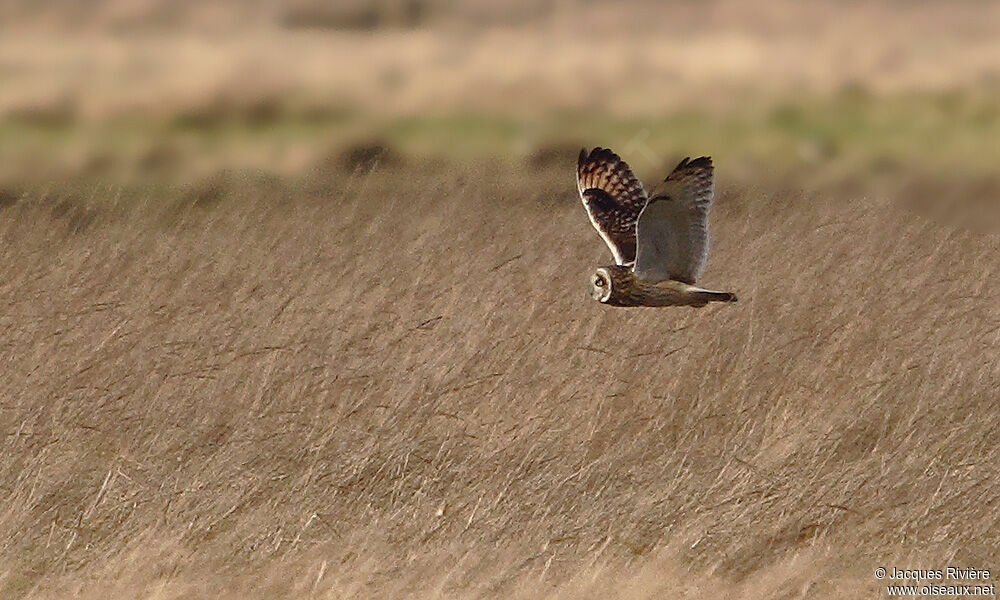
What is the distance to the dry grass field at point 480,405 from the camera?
6.92 m

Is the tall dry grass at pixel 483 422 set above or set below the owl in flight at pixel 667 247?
below

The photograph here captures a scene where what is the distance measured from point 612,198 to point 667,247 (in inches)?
32.4

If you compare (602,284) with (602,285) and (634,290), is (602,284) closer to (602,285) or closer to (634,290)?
(602,285)

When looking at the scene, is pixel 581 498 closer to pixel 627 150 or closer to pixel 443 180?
pixel 443 180

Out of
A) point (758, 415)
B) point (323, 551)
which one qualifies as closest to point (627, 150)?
point (758, 415)

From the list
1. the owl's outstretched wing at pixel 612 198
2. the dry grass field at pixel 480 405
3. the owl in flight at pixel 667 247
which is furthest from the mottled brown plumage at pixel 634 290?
the dry grass field at pixel 480 405

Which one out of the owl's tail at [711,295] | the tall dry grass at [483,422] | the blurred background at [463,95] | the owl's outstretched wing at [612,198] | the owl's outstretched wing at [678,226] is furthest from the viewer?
the blurred background at [463,95]

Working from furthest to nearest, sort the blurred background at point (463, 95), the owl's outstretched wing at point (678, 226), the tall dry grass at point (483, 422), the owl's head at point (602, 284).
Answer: the blurred background at point (463, 95) < the owl's head at point (602, 284) < the tall dry grass at point (483, 422) < the owl's outstretched wing at point (678, 226)

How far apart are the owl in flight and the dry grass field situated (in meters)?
0.83

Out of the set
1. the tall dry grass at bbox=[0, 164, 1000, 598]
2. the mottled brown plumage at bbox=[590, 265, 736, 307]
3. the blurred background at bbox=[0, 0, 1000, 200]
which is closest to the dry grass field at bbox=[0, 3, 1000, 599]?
the tall dry grass at bbox=[0, 164, 1000, 598]

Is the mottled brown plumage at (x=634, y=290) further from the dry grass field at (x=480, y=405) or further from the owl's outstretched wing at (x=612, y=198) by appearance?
the dry grass field at (x=480, y=405)

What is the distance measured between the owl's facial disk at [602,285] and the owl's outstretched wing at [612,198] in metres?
0.12

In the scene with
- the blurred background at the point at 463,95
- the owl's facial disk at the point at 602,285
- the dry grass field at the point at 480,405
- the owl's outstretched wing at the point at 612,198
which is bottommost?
the blurred background at the point at 463,95

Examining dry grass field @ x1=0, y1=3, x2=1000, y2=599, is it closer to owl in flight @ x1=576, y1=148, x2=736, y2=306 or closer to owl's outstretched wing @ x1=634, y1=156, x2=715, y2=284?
owl in flight @ x1=576, y1=148, x2=736, y2=306
